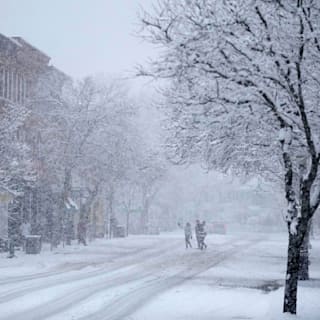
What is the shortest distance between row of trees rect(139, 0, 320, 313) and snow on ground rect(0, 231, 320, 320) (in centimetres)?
290

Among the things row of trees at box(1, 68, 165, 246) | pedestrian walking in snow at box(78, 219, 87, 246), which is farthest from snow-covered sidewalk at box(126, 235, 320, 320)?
row of trees at box(1, 68, 165, 246)

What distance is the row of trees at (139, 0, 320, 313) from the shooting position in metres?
11.4

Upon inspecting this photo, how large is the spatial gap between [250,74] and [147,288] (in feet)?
27.3

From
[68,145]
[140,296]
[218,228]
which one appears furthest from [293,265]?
[218,228]

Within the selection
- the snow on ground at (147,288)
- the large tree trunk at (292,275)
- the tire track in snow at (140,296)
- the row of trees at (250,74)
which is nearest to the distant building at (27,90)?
the snow on ground at (147,288)

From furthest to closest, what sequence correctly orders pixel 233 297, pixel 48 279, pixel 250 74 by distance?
pixel 48 279, pixel 233 297, pixel 250 74

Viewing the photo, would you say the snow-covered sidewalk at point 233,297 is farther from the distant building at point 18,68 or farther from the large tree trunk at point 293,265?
the distant building at point 18,68

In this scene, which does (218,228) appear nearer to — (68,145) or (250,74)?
(68,145)

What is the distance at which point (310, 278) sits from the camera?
68.4 feet

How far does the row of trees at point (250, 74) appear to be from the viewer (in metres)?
11.4

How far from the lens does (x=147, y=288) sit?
58.8 feet

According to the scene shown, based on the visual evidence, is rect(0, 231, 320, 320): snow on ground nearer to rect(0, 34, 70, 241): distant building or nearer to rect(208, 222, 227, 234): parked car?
rect(0, 34, 70, 241): distant building

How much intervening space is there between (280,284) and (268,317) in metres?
7.21

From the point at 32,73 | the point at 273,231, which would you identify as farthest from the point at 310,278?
the point at 273,231
